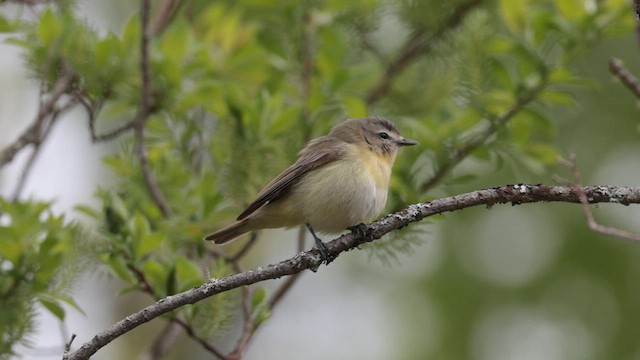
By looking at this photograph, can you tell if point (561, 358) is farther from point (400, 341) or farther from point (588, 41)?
point (588, 41)

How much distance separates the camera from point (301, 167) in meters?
5.30

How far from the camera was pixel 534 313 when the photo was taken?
8055mm

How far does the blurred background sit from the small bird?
31 cm

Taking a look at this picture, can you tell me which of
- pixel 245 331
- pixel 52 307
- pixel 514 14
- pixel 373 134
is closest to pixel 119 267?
pixel 52 307

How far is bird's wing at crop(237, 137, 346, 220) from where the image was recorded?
5.14 meters

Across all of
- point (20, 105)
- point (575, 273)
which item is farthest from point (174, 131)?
point (575, 273)

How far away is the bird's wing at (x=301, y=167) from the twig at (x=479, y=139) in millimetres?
620

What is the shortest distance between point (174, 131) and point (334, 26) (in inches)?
56.0

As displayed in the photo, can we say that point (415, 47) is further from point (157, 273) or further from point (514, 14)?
point (157, 273)

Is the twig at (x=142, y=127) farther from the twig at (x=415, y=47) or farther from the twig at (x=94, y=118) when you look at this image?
the twig at (x=415, y=47)

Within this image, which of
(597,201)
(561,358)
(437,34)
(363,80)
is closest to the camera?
(597,201)

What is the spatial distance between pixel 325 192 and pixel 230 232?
62cm

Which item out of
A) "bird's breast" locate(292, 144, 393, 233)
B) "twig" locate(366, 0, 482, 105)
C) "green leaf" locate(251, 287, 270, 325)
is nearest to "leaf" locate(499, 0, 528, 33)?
"twig" locate(366, 0, 482, 105)

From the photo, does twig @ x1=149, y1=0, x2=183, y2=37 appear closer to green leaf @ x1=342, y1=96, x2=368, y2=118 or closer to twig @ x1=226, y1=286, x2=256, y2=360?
green leaf @ x1=342, y1=96, x2=368, y2=118
